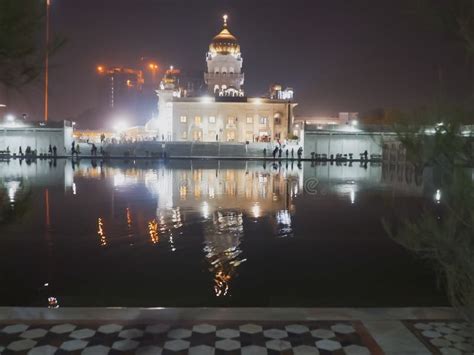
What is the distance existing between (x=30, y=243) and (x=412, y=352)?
27.3 feet

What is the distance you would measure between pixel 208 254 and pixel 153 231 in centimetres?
272

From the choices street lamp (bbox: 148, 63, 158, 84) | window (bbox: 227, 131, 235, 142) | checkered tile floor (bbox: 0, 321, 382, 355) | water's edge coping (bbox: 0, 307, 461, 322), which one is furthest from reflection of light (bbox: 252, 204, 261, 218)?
street lamp (bbox: 148, 63, 158, 84)

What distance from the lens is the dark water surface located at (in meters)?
7.62

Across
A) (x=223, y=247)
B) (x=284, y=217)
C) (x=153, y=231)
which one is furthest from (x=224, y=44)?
(x=223, y=247)

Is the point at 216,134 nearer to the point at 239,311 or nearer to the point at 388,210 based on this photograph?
the point at 388,210

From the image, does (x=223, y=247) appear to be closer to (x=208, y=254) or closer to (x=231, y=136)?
(x=208, y=254)

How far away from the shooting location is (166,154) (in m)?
52.3

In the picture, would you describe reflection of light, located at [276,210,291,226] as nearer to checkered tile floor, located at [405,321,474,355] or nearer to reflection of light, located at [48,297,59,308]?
reflection of light, located at [48,297,59,308]

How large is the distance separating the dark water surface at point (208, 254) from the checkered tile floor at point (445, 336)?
1495mm

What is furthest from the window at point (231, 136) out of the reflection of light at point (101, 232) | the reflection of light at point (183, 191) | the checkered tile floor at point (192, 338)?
the checkered tile floor at point (192, 338)

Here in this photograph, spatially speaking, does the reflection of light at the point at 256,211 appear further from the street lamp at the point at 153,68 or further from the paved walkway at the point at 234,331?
the street lamp at the point at 153,68

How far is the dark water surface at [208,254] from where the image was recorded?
7617 millimetres

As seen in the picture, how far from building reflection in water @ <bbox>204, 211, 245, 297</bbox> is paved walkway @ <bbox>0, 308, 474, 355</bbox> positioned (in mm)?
1687

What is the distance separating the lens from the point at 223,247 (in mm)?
10672
